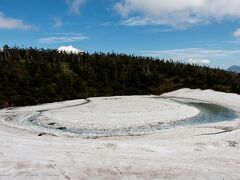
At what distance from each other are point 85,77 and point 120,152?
53227mm

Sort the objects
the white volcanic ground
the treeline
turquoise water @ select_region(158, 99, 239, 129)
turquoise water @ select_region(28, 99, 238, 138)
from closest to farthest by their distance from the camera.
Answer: the white volcanic ground
turquoise water @ select_region(28, 99, 238, 138)
turquoise water @ select_region(158, 99, 239, 129)
the treeline

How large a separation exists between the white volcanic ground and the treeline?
2377 centimetres

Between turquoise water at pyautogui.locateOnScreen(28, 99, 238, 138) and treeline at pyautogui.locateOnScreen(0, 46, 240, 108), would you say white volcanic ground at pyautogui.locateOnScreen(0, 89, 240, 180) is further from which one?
treeline at pyautogui.locateOnScreen(0, 46, 240, 108)

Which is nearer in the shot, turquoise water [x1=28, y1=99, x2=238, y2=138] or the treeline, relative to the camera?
turquoise water [x1=28, y1=99, x2=238, y2=138]

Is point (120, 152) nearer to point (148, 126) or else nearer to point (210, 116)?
point (148, 126)

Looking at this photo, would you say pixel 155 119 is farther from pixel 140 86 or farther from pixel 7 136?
pixel 140 86

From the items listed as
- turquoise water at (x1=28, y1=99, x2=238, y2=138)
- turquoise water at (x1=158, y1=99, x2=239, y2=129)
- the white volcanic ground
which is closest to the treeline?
turquoise water at (x1=28, y1=99, x2=238, y2=138)

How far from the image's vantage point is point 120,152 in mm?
21344

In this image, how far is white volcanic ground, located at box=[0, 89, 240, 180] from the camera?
17.5 metres

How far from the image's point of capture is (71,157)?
19.9 m

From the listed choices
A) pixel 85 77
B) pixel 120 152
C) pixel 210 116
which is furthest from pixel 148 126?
pixel 85 77

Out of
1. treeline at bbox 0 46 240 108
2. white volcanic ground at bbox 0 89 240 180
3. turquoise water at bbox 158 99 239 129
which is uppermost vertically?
treeline at bbox 0 46 240 108

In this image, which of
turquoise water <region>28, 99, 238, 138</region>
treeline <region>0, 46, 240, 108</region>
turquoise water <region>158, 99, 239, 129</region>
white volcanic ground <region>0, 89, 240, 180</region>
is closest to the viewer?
white volcanic ground <region>0, 89, 240, 180</region>

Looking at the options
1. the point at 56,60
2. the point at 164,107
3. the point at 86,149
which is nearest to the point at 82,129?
the point at 86,149
